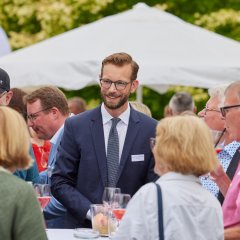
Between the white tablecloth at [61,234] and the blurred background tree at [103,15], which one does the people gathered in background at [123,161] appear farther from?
the blurred background tree at [103,15]

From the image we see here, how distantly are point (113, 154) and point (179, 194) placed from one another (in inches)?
71.1

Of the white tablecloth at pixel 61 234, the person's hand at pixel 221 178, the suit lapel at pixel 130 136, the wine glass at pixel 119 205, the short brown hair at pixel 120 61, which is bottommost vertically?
the white tablecloth at pixel 61 234

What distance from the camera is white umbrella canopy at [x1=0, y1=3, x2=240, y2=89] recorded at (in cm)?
1141

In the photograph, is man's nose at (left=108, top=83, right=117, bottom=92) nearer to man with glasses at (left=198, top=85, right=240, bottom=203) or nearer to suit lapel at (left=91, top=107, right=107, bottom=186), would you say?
suit lapel at (left=91, top=107, right=107, bottom=186)

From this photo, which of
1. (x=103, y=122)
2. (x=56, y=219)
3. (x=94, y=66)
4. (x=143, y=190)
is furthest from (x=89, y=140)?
(x=94, y=66)

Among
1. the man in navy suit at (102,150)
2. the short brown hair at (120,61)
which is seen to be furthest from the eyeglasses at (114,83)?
the short brown hair at (120,61)

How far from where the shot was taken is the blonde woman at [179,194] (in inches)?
202

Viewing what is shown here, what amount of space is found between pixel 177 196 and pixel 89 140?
6.18ft

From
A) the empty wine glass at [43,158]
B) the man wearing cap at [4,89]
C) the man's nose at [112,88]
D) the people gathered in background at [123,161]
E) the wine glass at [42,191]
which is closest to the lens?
the people gathered in background at [123,161]

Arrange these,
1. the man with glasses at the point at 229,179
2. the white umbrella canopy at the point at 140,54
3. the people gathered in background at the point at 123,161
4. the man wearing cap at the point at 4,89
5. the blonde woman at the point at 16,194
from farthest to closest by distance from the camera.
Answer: the white umbrella canopy at the point at 140,54, the man wearing cap at the point at 4,89, the man with glasses at the point at 229,179, the people gathered in background at the point at 123,161, the blonde woman at the point at 16,194

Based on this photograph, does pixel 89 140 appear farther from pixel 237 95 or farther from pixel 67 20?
pixel 67 20

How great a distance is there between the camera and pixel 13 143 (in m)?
4.77

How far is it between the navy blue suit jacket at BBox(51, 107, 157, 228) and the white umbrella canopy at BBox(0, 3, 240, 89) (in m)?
4.19

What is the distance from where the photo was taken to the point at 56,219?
732 centimetres
